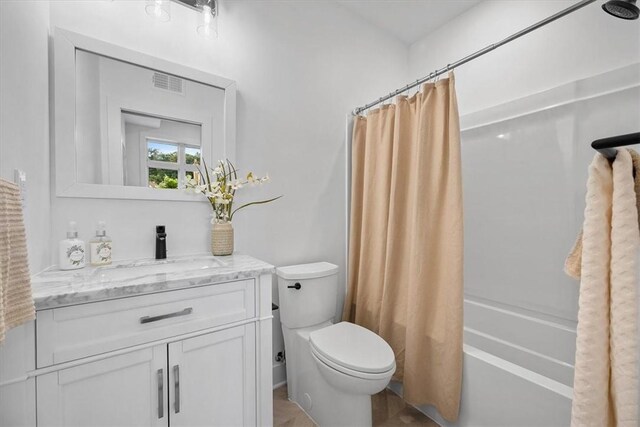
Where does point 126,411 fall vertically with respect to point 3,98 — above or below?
below

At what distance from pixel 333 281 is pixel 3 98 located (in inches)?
63.4

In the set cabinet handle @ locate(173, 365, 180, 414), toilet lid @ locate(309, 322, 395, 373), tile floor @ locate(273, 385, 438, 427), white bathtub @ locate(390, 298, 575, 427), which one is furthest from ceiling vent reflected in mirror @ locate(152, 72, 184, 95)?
white bathtub @ locate(390, 298, 575, 427)

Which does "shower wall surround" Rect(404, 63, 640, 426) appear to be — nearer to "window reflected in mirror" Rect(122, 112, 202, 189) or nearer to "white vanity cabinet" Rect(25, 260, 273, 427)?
"white vanity cabinet" Rect(25, 260, 273, 427)

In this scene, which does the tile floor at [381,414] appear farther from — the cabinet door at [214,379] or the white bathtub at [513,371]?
the cabinet door at [214,379]

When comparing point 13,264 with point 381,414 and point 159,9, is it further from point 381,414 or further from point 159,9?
point 381,414

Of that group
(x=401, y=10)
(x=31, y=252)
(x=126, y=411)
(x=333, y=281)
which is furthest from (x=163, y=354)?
(x=401, y=10)

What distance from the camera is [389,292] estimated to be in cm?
182

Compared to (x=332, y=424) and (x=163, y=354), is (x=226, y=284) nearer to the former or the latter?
(x=163, y=354)

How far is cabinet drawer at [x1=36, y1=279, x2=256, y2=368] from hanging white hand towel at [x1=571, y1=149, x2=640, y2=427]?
107 cm

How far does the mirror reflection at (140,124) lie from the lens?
1.31m

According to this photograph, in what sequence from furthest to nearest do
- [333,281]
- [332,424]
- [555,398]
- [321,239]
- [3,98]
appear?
[321,239], [333,281], [332,424], [555,398], [3,98]

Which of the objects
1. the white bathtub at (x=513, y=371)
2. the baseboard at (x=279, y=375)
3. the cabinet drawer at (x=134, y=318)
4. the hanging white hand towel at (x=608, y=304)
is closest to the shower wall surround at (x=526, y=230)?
the white bathtub at (x=513, y=371)

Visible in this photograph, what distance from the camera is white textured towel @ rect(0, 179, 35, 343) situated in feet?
2.16

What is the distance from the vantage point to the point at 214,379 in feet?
3.69
